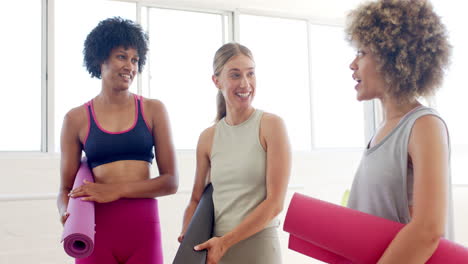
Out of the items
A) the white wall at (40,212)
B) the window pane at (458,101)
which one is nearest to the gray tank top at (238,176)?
the white wall at (40,212)

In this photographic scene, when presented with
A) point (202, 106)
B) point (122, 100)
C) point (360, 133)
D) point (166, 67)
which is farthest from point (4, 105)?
point (360, 133)

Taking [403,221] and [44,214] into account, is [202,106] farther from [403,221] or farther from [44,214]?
[403,221]

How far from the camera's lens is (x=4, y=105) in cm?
325

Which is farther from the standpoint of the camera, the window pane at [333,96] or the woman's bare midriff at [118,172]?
the window pane at [333,96]

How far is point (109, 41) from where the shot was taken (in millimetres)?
1598

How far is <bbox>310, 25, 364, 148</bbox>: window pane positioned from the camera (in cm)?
450

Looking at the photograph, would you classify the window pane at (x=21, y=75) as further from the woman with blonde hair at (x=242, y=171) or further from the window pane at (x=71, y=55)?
the woman with blonde hair at (x=242, y=171)

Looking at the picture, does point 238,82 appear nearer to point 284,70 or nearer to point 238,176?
point 238,176

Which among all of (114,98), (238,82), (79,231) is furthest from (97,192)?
(238,82)

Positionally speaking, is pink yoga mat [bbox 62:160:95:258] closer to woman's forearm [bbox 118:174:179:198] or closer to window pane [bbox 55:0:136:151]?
woman's forearm [bbox 118:174:179:198]

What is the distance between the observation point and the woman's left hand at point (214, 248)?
3.85 ft

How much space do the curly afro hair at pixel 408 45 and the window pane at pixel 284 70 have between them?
3.17m

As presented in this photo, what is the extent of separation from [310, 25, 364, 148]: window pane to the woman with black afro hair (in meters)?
3.04

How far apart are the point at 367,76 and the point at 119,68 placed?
0.95m
